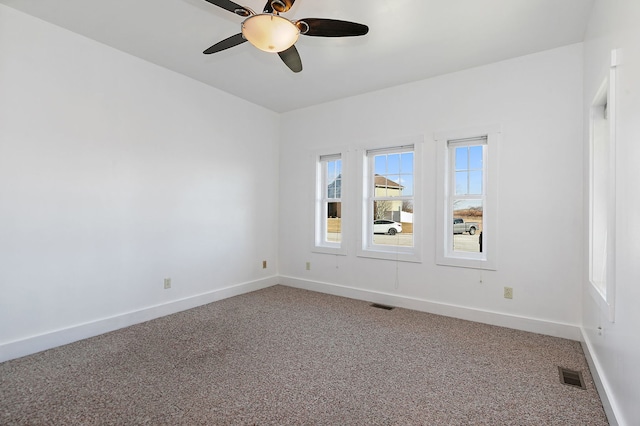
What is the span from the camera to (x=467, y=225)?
11.6 ft

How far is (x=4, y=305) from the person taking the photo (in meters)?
2.41

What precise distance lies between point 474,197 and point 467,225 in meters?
0.34

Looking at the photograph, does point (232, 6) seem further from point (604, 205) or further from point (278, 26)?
point (604, 205)

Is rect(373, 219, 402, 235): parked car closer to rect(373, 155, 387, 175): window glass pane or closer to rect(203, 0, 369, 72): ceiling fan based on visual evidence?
rect(373, 155, 387, 175): window glass pane

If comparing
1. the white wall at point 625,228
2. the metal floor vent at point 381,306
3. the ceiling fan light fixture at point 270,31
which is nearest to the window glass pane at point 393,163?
the metal floor vent at point 381,306

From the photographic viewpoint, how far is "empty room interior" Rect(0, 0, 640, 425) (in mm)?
1902

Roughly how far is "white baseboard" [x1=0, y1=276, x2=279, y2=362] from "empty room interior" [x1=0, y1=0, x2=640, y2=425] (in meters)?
0.02

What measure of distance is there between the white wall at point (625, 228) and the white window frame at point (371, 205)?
72.6 inches

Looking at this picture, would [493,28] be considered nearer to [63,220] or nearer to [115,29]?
[115,29]

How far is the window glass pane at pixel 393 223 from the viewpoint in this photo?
3.95 m

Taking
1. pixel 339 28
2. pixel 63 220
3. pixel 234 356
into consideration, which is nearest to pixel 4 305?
pixel 63 220

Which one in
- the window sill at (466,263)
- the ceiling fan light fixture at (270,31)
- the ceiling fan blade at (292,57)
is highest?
the ceiling fan blade at (292,57)

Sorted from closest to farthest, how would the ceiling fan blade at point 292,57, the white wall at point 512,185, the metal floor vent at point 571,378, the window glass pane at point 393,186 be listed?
the metal floor vent at point 571,378
the ceiling fan blade at point 292,57
the white wall at point 512,185
the window glass pane at point 393,186

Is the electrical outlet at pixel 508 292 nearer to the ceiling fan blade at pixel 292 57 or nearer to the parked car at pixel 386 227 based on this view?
the parked car at pixel 386 227
